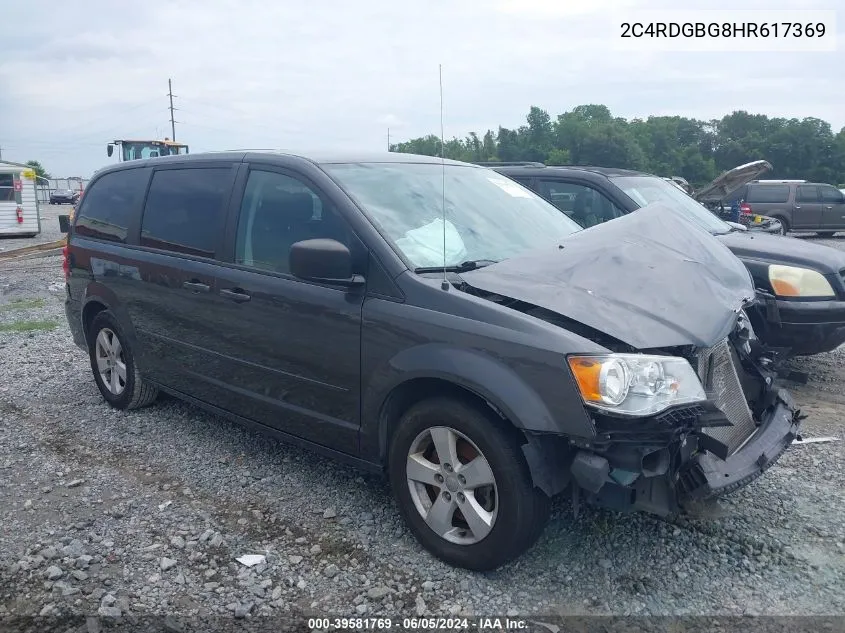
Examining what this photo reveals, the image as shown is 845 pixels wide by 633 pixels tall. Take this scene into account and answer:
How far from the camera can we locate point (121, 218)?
17.2ft

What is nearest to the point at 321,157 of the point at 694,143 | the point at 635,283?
the point at 635,283

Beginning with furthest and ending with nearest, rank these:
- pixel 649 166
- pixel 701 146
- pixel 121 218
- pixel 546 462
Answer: pixel 701 146 → pixel 649 166 → pixel 121 218 → pixel 546 462

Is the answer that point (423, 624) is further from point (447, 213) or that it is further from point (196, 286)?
point (196, 286)

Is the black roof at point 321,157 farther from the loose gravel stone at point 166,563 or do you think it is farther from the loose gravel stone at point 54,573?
the loose gravel stone at point 54,573

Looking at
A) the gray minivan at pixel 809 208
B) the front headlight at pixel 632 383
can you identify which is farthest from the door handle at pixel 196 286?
the gray minivan at pixel 809 208

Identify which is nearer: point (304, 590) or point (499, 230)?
point (304, 590)

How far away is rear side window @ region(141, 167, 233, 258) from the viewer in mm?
4355

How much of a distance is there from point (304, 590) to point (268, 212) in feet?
6.66

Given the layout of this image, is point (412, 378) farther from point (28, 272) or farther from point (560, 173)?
point (28, 272)

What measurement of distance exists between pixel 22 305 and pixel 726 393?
33.6 feet

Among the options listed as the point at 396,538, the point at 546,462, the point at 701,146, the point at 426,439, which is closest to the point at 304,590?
the point at 396,538

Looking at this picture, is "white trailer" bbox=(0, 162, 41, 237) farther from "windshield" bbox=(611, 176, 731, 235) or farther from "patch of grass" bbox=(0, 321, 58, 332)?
"windshield" bbox=(611, 176, 731, 235)

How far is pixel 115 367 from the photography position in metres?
→ 5.44

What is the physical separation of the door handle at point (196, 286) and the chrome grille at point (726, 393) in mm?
2725
